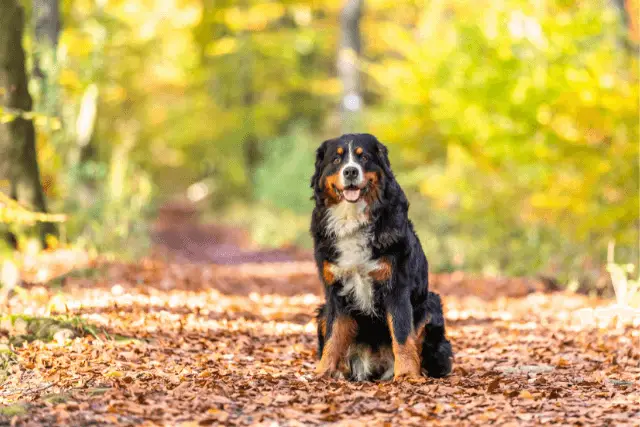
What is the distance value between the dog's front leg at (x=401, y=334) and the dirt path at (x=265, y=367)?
167mm

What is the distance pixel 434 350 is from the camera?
553 cm

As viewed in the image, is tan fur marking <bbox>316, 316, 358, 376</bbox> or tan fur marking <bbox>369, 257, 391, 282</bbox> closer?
tan fur marking <bbox>369, 257, 391, 282</bbox>

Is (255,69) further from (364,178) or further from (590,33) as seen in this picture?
(364,178)

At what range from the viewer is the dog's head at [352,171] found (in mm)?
5262

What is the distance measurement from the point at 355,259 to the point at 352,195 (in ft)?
1.34

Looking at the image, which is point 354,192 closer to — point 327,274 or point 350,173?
point 350,173

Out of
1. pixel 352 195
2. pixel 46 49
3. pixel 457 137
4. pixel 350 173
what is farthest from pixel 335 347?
pixel 457 137

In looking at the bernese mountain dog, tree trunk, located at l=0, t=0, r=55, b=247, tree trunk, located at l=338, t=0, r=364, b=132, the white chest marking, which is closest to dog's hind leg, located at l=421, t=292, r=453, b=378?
the bernese mountain dog

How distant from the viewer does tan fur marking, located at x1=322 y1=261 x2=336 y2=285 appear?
17.5 ft

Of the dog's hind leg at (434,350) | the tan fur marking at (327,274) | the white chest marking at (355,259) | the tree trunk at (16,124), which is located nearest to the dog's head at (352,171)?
the white chest marking at (355,259)

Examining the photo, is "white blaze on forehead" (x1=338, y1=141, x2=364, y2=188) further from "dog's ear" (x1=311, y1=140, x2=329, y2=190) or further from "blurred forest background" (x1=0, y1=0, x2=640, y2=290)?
"blurred forest background" (x1=0, y1=0, x2=640, y2=290)

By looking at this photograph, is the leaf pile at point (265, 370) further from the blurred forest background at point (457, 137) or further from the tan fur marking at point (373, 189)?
the blurred forest background at point (457, 137)

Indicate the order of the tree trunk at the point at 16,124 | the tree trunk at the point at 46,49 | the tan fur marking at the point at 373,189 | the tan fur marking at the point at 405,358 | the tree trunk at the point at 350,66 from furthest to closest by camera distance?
the tree trunk at the point at 350,66
the tree trunk at the point at 46,49
the tree trunk at the point at 16,124
the tan fur marking at the point at 373,189
the tan fur marking at the point at 405,358

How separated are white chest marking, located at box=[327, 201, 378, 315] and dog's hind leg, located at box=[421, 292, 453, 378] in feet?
1.58
